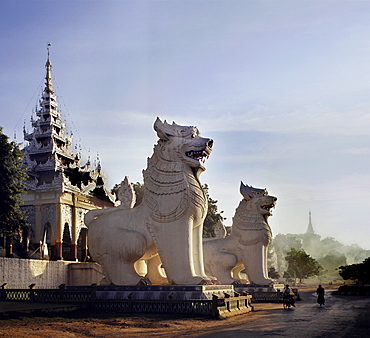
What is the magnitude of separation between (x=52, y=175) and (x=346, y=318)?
76.7 ft

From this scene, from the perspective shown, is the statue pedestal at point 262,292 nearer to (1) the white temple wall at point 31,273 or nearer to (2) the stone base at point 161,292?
(2) the stone base at point 161,292

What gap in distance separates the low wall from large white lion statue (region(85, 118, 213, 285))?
7.00 metres

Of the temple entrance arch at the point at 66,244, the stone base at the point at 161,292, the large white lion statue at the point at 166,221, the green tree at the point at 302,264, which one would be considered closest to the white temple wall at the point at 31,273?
the large white lion statue at the point at 166,221

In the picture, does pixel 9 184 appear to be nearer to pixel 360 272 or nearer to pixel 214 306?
pixel 214 306

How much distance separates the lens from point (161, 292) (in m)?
13.9

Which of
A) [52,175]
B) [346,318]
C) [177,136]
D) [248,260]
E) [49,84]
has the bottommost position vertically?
[346,318]

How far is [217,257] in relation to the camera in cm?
2058

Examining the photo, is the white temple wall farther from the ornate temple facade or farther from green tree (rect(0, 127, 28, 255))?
the ornate temple facade

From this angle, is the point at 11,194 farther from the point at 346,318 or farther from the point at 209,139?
the point at 346,318

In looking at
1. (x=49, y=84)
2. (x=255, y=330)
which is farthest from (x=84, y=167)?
(x=255, y=330)

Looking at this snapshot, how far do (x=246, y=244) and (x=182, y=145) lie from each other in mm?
7428

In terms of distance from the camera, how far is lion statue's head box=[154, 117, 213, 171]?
1501cm

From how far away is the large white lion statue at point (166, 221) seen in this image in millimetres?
14344

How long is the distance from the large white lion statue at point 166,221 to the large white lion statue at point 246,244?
5.70 metres
